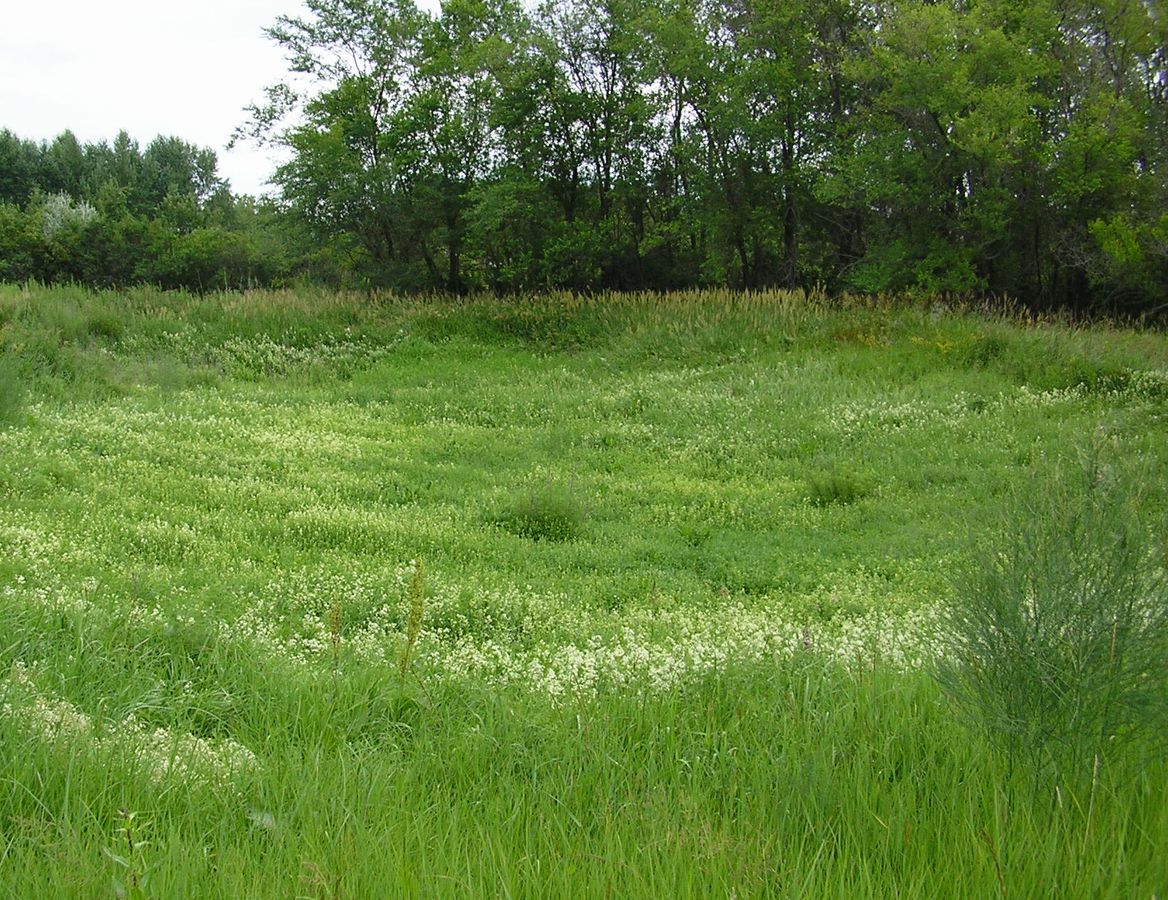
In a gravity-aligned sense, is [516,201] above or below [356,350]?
above

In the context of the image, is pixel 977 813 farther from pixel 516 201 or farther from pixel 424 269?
pixel 424 269

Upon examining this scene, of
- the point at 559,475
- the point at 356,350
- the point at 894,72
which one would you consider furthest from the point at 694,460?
the point at 894,72

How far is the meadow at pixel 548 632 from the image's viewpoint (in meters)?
2.42

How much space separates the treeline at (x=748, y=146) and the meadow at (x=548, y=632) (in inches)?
311

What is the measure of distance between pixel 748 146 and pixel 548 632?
991 inches

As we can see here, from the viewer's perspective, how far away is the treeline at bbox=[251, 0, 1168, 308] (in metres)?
22.8

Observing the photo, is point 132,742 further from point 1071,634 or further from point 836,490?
point 836,490

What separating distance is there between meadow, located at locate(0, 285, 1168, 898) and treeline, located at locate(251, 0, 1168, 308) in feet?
25.9

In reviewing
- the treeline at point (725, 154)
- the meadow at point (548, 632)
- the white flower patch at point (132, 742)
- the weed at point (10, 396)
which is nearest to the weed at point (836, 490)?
the meadow at point (548, 632)

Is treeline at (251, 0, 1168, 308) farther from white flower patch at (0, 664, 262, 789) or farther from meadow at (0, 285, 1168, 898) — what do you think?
white flower patch at (0, 664, 262, 789)

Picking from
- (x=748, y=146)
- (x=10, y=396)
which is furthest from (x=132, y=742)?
(x=748, y=146)

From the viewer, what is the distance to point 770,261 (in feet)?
103

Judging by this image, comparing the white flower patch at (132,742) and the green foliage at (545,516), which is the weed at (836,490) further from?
the white flower patch at (132,742)

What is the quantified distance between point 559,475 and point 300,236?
22784 millimetres
